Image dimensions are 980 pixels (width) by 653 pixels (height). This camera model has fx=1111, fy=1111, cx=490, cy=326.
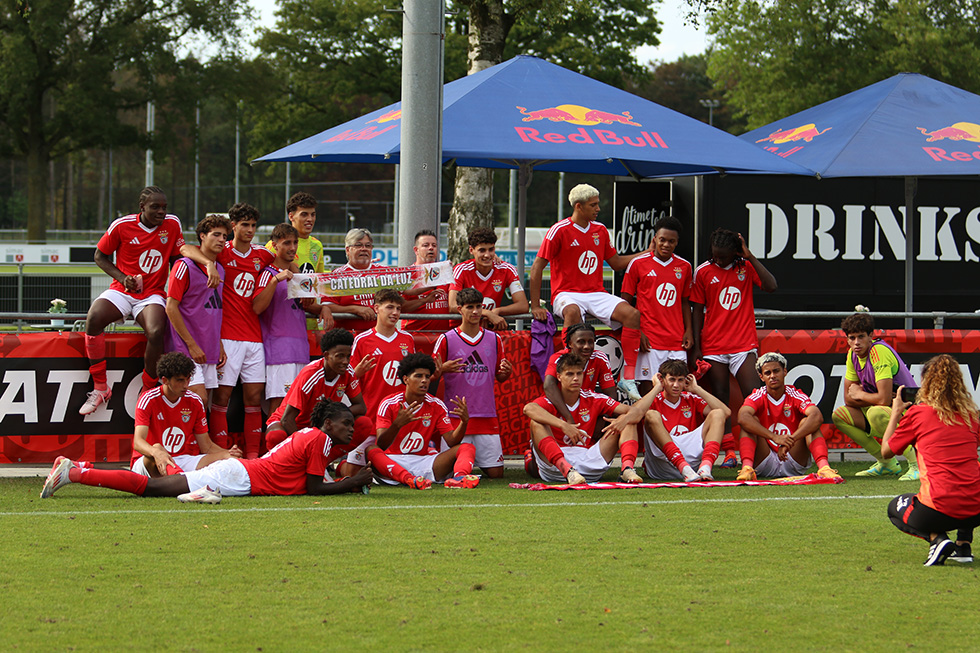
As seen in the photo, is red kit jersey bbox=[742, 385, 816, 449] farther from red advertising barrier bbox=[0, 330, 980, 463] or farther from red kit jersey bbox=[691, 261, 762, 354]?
red advertising barrier bbox=[0, 330, 980, 463]

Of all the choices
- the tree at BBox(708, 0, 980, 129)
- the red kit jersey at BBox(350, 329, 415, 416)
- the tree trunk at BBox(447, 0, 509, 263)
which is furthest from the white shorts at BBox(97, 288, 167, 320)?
the tree at BBox(708, 0, 980, 129)

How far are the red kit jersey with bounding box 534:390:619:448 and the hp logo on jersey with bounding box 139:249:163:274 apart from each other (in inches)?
129

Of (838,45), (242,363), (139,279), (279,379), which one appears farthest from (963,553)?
(838,45)

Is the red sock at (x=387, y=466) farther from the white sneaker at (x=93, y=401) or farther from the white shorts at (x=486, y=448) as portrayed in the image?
the white sneaker at (x=93, y=401)

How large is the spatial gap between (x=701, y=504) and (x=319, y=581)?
133 inches

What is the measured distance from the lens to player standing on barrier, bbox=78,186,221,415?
28.5ft

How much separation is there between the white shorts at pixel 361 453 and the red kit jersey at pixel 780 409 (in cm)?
316

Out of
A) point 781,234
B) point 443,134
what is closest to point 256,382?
point 443,134

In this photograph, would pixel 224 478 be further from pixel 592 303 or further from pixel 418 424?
pixel 592 303

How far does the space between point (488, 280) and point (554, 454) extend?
5.77 feet

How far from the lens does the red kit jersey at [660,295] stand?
32.0 ft

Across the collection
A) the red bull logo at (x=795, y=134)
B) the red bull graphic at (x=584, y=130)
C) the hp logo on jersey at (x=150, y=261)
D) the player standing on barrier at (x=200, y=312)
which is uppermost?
the red bull logo at (x=795, y=134)

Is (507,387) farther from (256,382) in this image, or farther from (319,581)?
(319,581)

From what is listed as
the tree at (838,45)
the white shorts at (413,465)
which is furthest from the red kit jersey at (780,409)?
the tree at (838,45)
